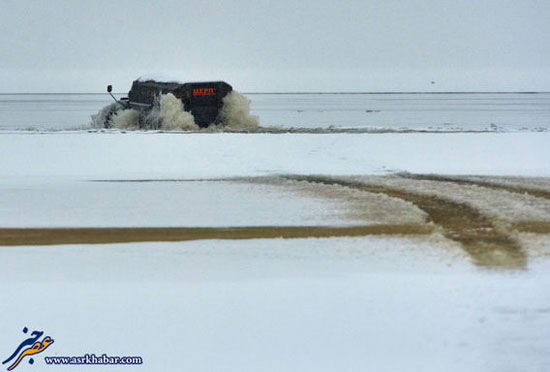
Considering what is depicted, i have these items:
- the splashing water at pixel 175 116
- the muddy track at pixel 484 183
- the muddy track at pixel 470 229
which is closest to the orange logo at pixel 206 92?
the splashing water at pixel 175 116

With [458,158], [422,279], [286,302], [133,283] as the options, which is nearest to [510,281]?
[422,279]

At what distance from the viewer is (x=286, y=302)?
22.1ft

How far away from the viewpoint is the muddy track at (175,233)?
939cm

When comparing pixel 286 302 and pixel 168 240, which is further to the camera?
pixel 168 240

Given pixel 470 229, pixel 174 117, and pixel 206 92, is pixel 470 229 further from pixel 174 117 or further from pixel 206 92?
pixel 174 117

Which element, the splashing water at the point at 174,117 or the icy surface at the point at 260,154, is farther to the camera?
the splashing water at the point at 174,117

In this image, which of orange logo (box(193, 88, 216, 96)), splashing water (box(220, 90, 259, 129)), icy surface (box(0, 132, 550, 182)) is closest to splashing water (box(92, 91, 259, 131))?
splashing water (box(220, 90, 259, 129))

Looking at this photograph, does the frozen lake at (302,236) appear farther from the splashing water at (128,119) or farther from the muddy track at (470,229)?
the splashing water at (128,119)

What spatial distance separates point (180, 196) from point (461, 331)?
306 inches

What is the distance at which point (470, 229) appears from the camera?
9.82 m

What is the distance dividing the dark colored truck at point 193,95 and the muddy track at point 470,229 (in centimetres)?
1404

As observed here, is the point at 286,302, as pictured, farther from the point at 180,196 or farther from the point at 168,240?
the point at 180,196

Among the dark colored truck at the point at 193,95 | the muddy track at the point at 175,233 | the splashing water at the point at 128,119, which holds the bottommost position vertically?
the muddy track at the point at 175,233

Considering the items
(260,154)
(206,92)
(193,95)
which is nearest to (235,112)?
(206,92)
